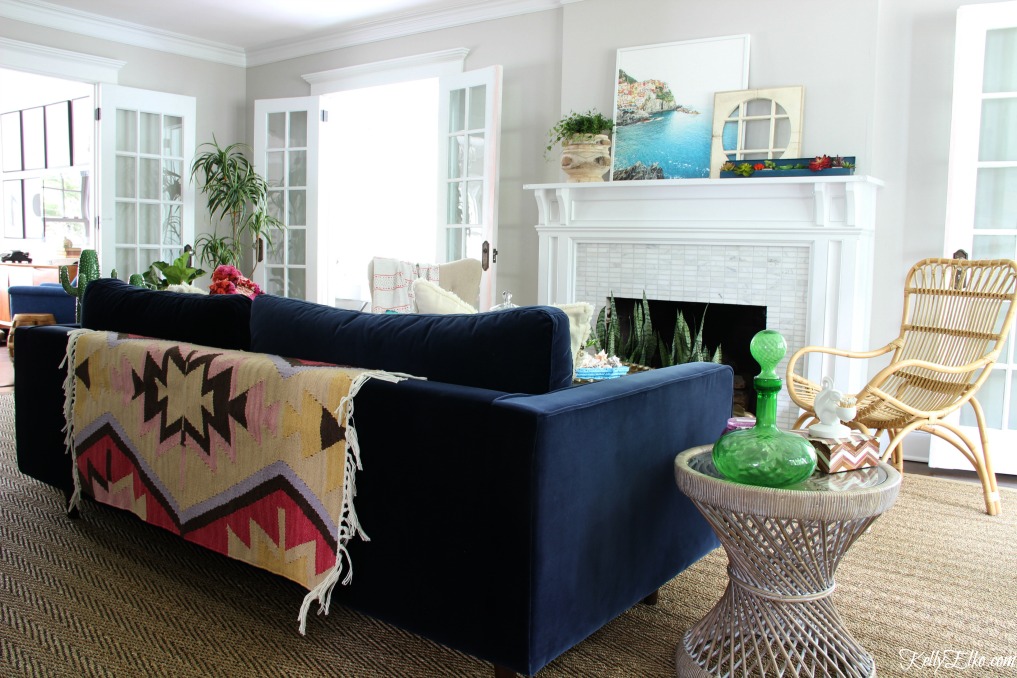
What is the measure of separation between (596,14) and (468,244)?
1614mm

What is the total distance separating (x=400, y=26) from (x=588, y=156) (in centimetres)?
208

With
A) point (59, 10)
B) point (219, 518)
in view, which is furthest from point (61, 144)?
point (219, 518)

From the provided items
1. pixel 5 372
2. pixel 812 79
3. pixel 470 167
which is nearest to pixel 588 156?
pixel 470 167

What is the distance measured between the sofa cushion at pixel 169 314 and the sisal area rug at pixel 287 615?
0.66m

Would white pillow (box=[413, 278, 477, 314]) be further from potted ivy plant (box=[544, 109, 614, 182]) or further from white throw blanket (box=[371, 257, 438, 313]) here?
potted ivy plant (box=[544, 109, 614, 182])

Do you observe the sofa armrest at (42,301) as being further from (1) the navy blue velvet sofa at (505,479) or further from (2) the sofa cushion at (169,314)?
(1) the navy blue velvet sofa at (505,479)

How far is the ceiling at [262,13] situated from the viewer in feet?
18.0

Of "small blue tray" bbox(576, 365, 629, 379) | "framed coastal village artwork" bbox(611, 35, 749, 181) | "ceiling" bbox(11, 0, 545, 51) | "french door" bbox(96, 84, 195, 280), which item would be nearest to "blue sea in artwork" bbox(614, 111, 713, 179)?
"framed coastal village artwork" bbox(611, 35, 749, 181)

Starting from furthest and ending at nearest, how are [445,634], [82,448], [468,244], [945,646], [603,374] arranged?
[468,244], [603,374], [82,448], [945,646], [445,634]

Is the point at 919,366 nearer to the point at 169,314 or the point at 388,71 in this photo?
the point at 169,314

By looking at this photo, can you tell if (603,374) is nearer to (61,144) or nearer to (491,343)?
(491,343)

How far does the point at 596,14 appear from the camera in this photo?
189 inches

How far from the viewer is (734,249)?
4258 millimetres

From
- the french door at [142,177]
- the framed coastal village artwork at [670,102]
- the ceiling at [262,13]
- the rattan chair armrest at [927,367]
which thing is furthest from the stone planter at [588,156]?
the french door at [142,177]
